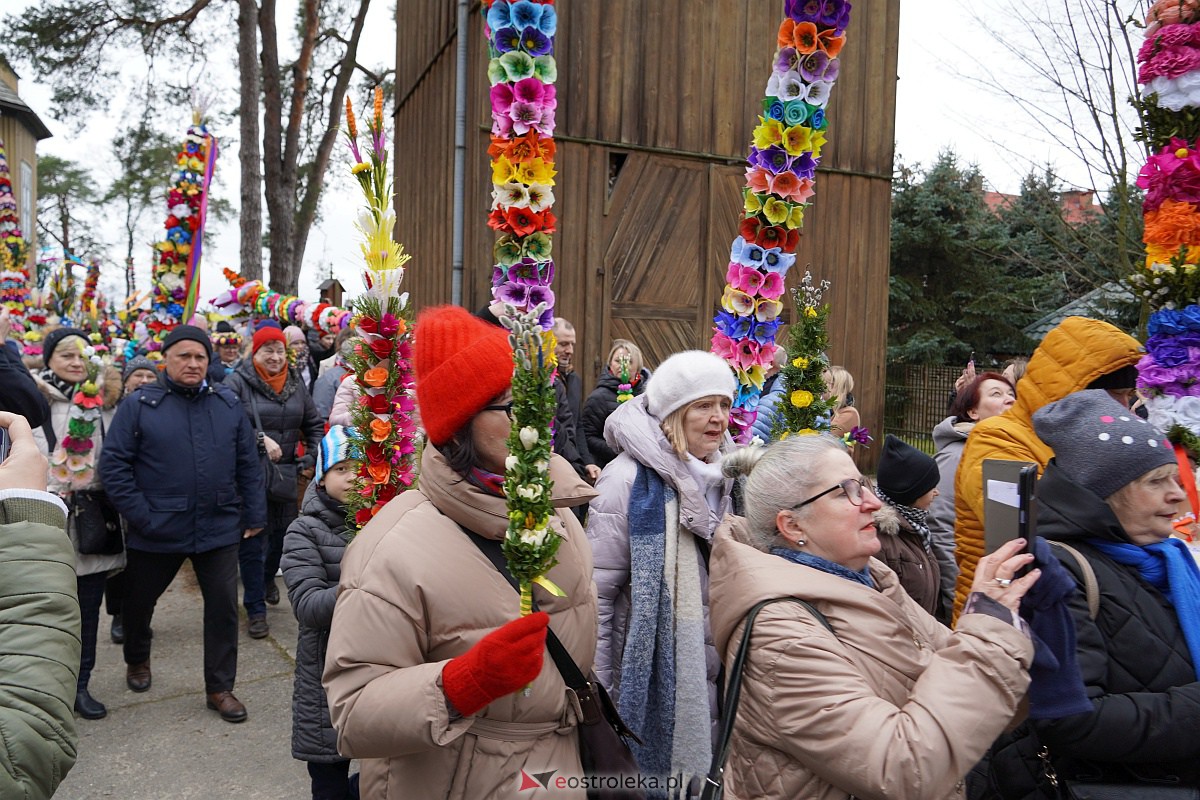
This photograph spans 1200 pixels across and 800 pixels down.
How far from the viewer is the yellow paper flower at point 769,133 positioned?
12.5 ft

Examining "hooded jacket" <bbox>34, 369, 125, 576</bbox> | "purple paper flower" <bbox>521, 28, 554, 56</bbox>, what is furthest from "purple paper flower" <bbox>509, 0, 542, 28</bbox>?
"hooded jacket" <bbox>34, 369, 125, 576</bbox>

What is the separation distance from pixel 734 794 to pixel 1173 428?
3051 mm

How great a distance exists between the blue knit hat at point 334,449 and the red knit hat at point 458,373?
136 cm

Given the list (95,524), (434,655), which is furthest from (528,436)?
(95,524)

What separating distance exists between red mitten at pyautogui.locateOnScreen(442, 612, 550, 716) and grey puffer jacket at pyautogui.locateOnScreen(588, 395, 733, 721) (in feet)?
4.45

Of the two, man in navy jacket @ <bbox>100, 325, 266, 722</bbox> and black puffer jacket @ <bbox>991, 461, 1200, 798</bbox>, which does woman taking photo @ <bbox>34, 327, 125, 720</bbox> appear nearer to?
man in navy jacket @ <bbox>100, 325, 266, 722</bbox>

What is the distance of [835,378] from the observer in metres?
5.41

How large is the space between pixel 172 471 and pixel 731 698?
3625 millimetres

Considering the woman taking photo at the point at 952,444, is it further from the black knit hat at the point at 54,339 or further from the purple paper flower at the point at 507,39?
the black knit hat at the point at 54,339

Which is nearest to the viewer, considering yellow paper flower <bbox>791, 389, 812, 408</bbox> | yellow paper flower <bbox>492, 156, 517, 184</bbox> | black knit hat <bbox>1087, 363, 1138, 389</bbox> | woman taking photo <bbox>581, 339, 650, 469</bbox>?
black knit hat <bbox>1087, 363, 1138, 389</bbox>

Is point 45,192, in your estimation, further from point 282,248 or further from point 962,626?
point 962,626

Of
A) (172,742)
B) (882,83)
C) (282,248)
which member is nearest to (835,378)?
(172,742)

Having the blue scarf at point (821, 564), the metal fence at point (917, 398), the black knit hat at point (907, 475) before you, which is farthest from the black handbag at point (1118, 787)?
the metal fence at point (917, 398)

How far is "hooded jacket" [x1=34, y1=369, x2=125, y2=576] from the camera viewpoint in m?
4.69
